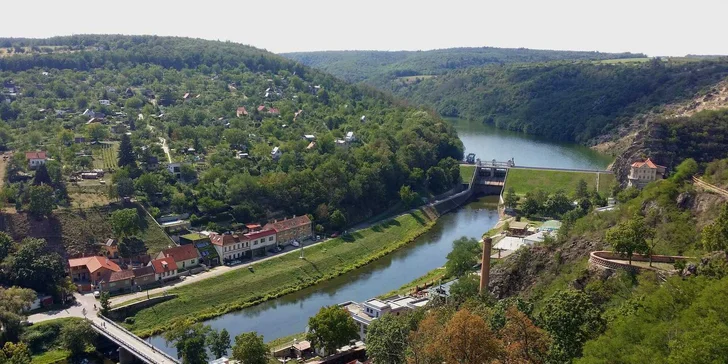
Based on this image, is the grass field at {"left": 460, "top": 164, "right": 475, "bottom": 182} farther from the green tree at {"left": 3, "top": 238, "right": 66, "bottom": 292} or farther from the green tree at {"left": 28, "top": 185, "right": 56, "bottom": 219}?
the green tree at {"left": 3, "top": 238, "right": 66, "bottom": 292}

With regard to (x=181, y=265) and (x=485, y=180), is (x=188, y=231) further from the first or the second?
(x=485, y=180)

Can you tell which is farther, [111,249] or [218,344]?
[111,249]

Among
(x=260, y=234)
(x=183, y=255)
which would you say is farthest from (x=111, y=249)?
(x=260, y=234)

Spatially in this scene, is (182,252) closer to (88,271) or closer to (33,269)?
(88,271)

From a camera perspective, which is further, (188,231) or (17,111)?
(17,111)

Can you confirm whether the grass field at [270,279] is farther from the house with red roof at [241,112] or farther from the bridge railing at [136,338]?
the house with red roof at [241,112]

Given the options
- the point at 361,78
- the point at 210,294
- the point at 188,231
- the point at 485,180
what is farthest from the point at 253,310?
the point at 361,78

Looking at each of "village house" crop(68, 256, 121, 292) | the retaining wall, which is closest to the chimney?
the retaining wall

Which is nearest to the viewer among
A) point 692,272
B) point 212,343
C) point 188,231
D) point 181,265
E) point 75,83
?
point 692,272
